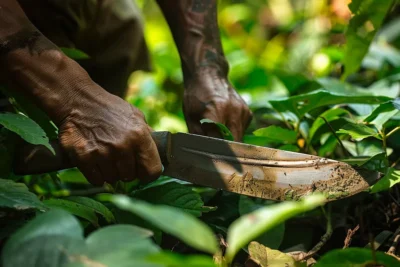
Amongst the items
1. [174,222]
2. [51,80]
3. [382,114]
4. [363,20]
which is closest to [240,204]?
[382,114]

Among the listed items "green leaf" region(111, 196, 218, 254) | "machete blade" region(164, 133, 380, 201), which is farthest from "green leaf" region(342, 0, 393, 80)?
"green leaf" region(111, 196, 218, 254)

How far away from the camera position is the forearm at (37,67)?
1.07 metres

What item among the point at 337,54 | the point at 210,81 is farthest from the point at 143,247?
the point at 337,54

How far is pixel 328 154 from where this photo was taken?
141 cm

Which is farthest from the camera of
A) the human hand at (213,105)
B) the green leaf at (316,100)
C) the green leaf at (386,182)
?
the human hand at (213,105)

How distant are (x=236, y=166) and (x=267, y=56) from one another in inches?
100

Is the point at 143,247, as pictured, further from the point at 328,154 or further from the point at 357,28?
the point at 357,28

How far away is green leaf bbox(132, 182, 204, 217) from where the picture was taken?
1.13 metres

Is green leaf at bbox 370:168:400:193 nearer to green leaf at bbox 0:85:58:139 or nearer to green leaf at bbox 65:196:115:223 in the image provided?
green leaf at bbox 65:196:115:223

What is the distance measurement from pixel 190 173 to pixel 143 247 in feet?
1.80

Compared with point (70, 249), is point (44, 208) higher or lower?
lower

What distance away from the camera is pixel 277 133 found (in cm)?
135

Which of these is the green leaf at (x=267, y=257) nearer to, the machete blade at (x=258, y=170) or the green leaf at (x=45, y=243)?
the machete blade at (x=258, y=170)

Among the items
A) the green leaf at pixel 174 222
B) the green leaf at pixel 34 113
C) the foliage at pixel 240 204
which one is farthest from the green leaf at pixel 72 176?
the green leaf at pixel 174 222
